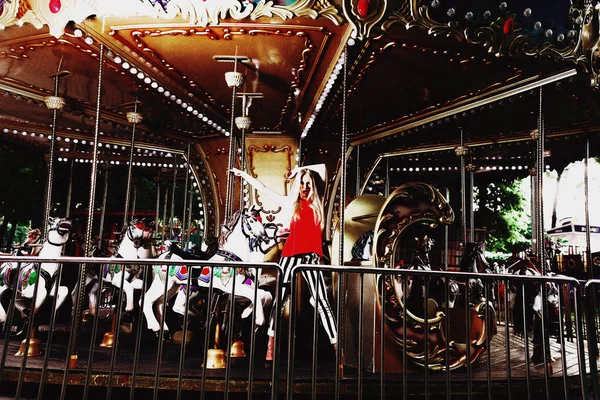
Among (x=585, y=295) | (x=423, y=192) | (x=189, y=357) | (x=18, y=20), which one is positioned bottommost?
(x=189, y=357)

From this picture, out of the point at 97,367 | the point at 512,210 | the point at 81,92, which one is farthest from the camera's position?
the point at 512,210

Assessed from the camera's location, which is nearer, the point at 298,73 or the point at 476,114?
the point at 298,73

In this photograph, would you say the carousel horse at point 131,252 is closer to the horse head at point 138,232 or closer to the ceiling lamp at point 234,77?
the horse head at point 138,232

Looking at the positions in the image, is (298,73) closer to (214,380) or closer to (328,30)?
(328,30)

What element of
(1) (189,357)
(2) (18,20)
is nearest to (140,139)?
(2) (18,20)

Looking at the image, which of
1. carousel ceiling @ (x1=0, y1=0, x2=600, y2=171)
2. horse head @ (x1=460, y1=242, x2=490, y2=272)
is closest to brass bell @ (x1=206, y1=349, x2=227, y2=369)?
carousel ceiling @ (x1=0, y1=0, x2=600, y2=171)

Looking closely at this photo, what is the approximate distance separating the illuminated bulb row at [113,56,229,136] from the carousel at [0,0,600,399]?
44mm

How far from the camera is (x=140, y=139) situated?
1112 centimetres

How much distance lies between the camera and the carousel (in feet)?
12.2

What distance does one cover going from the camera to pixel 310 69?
21.5 ft

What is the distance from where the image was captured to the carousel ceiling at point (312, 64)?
507cm

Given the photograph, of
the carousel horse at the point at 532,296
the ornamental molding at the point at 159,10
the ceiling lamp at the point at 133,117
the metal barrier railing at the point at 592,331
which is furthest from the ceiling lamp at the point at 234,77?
the metal barrier railing at the point at 592,331

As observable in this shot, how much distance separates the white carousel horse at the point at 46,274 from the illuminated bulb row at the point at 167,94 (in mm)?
2114

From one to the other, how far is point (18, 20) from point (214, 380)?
13.3ft
